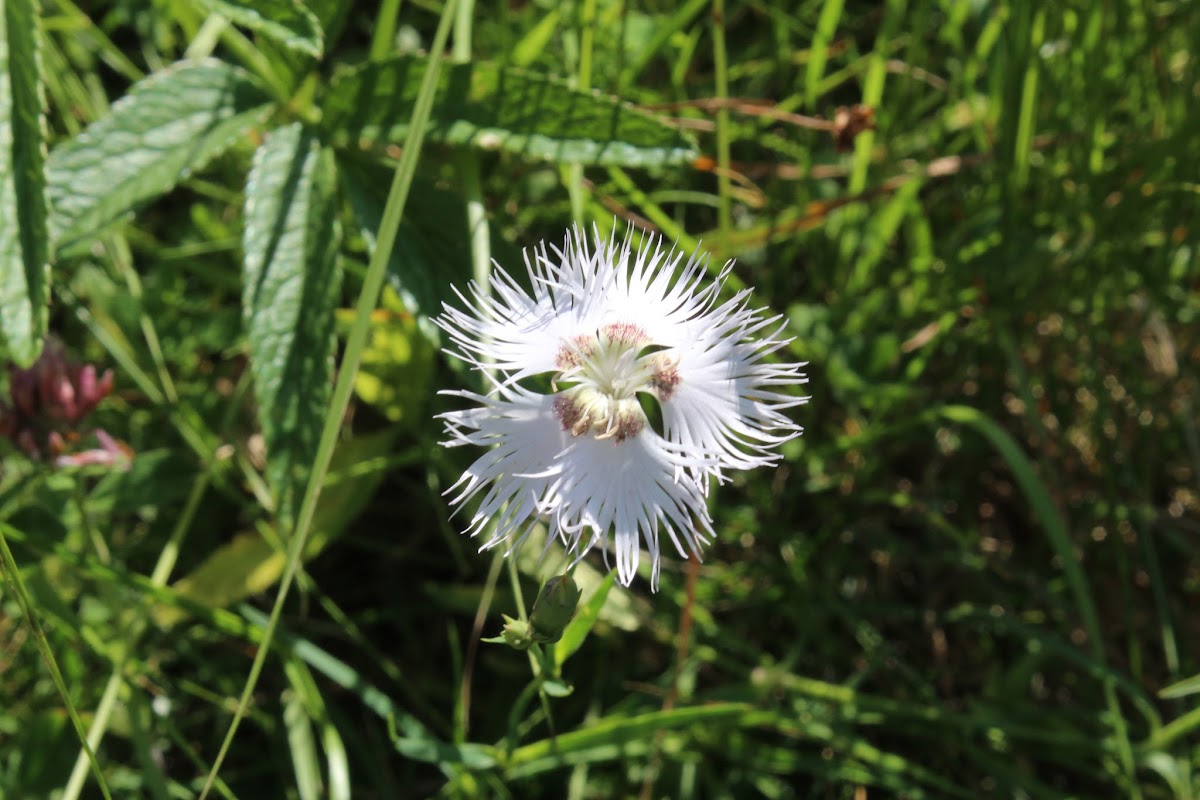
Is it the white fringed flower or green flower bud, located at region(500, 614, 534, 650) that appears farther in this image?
the white fringed flower

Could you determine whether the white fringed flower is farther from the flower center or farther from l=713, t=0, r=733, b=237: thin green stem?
l=713, t=0, r=733, b=237: thin green stem

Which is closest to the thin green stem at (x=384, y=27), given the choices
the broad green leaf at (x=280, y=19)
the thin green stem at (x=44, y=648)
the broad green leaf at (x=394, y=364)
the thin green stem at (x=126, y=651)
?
the broad green leaf at (x=280, y=19)

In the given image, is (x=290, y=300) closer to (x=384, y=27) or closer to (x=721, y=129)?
(x=384, y=27)

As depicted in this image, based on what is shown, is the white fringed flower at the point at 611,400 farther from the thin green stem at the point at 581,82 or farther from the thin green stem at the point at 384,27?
the thin green stem at the point at 384,27

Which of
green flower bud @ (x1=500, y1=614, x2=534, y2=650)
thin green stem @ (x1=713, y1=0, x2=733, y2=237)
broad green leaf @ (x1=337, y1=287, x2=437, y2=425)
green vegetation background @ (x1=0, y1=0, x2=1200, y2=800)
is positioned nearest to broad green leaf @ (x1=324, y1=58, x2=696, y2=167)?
green vegetation background @ (x1=0, y1=0, x2=1200, y2=800)

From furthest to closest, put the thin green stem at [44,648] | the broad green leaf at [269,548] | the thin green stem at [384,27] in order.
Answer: the broad green leaf at [269,548] → the thin green stem at [384,27] → the thin green stem at [44,648]
